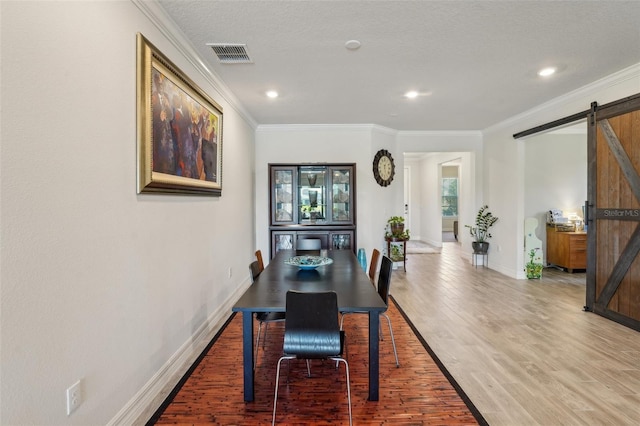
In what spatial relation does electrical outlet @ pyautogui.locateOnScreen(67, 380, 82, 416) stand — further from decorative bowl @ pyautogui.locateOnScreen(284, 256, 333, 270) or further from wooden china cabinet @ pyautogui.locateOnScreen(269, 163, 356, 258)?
wooden china cabinet @ pyautogui.locateOnScreen(269, 163, 356, 258)

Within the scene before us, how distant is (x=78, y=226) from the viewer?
55.7 inches

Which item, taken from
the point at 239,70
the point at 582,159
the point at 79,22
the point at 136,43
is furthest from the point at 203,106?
the point at 582,159

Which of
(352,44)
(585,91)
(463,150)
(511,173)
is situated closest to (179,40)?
(352,44)

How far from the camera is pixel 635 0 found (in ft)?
6.76

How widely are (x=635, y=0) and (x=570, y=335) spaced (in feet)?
8.97

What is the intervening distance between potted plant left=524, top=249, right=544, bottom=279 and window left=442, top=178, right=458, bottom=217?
6206 mm

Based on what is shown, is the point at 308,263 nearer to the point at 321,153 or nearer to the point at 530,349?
the point at 530,349

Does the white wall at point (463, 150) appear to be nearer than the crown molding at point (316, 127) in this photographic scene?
No

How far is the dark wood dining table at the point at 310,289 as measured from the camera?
179 cm

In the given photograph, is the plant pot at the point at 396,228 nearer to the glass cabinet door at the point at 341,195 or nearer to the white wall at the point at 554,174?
the glass cabinet door at the point at 341,195

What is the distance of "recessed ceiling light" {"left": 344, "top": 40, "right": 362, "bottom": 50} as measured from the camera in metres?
2.50

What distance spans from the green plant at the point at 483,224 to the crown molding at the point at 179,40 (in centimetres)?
481

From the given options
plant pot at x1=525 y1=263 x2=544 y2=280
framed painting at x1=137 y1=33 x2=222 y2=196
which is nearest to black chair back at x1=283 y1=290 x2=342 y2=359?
framed painting at x1=137 y1=33 x2=222 y2=196

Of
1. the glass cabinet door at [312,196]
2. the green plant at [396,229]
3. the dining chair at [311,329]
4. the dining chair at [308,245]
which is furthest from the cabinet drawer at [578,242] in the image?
the dining chair at [311,329]
